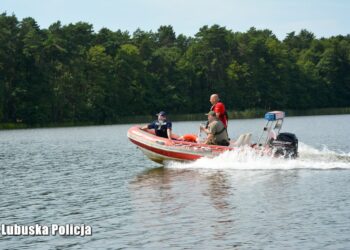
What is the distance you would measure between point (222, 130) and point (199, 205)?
719 cm

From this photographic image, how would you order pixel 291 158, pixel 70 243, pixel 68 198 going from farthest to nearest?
pixel 291 158
pixel 68 198
pixel 70 243

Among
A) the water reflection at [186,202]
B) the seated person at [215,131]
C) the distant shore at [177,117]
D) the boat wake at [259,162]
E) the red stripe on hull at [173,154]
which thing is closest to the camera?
the water reflection at [186,202]

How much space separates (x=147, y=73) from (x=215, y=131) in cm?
8442

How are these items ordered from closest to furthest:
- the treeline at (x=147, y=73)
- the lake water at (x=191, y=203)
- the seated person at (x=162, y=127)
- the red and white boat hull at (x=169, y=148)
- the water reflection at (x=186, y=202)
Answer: the lake water at (x=191, y=203) → the water reflection at (x=186, y=202) → the red and white boat hull at (x=169, y=148) → the seated person at (x=162, y=127) → the treeline at (x=147, y=73)

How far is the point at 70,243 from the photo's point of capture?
11.4 metres

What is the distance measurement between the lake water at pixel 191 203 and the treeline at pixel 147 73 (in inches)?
2429

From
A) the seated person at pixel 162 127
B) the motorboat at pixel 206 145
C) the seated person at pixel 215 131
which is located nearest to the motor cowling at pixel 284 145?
the motorboat at pixel 206 145

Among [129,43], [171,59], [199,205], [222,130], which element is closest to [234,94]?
[171,59]

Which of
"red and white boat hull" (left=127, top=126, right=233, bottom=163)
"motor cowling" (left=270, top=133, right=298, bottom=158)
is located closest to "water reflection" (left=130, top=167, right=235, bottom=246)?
"red and white boat hull" (left=127, top=126, right=233, bottom=163)

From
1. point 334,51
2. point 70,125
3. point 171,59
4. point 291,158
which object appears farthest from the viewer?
point 334,51

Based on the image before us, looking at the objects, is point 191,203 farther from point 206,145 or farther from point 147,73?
point 147,73

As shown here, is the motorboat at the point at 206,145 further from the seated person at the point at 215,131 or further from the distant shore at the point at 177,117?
the distant shore at the point at 177,117

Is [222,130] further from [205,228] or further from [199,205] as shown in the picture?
[205,228]

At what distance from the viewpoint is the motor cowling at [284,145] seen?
2077cm
